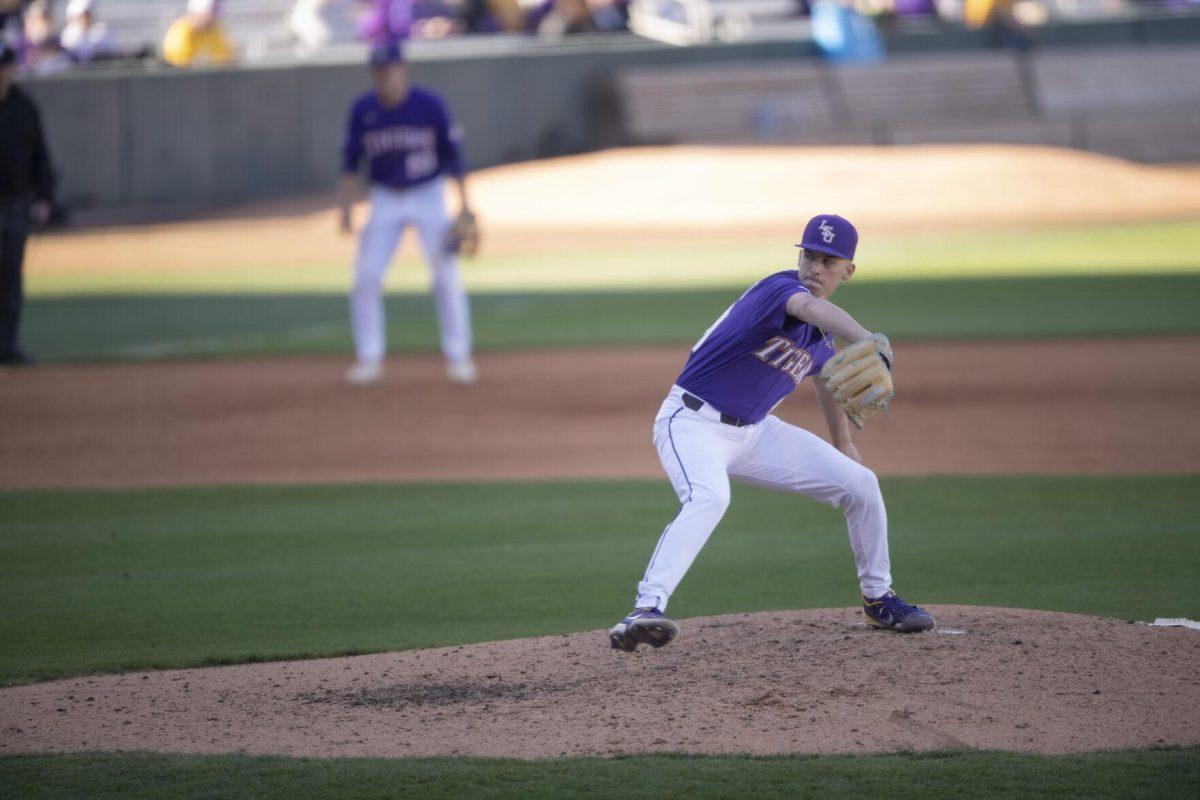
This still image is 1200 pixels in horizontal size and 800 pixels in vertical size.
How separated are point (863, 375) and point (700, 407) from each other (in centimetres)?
80

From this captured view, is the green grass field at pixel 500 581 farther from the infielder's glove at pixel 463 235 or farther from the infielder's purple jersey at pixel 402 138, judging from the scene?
the infielder's purple jersey at pixel 402 138

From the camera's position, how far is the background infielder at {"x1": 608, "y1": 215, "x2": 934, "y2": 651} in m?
5.76

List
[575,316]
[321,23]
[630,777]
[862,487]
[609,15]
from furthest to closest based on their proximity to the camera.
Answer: [609,15] → [321,23] → [575,316] → [862,487] → [630,777]

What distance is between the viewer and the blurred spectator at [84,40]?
1101 inches

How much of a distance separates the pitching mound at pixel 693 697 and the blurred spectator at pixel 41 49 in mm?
23339

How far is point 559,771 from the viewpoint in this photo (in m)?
4.77

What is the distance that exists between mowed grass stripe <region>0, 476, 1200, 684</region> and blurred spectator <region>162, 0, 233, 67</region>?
19.9 metres

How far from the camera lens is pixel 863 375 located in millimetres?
5398

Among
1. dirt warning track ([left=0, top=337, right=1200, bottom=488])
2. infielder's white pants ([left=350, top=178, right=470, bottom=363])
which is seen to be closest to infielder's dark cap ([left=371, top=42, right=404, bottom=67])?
infielder's white pants ([left=350, top=178, right=470, bottom=363])

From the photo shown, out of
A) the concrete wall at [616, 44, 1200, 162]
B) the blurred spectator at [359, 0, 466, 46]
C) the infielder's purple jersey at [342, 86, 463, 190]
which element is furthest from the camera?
the concrete wall at [616, 44, 1200, 162]

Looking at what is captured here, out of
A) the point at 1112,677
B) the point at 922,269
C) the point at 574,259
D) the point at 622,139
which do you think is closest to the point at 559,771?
the point at 1112,677

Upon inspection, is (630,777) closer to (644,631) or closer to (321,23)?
(644,631)

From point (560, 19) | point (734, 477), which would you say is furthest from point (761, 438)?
point (560, 19)

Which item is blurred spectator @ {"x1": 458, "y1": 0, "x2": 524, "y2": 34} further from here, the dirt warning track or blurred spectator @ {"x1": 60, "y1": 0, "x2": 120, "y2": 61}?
the dirt warning track
